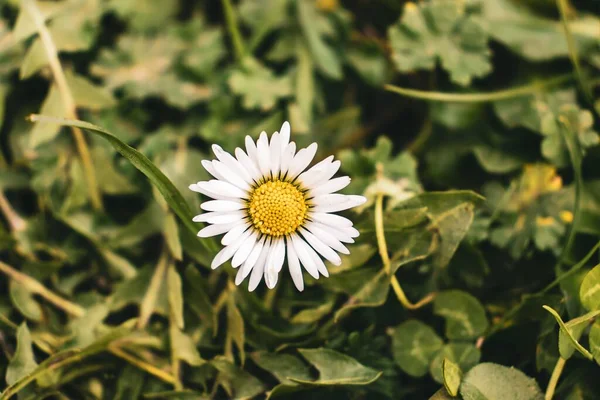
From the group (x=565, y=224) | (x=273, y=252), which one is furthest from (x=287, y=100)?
(x=565, y=224)

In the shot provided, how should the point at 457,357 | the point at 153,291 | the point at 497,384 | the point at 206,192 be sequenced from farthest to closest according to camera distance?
the point at 153,291 < the point at 457,357 < the point at 497,384 < the point at 206,192

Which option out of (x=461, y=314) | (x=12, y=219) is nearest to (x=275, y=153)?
(x=461, y=314)

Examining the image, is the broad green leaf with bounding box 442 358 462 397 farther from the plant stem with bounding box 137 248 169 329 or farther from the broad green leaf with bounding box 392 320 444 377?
the plant stem with bounding box 137 248 169 329

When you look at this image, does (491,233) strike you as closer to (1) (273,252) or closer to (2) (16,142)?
(1) (273,252)

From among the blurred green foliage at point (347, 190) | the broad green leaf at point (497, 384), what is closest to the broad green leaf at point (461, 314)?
the blurred green foliage at point (347, 190)

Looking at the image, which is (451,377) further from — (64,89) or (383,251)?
(64,89)

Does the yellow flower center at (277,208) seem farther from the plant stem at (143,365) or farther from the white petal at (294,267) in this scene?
the plant stem at (143,365)
